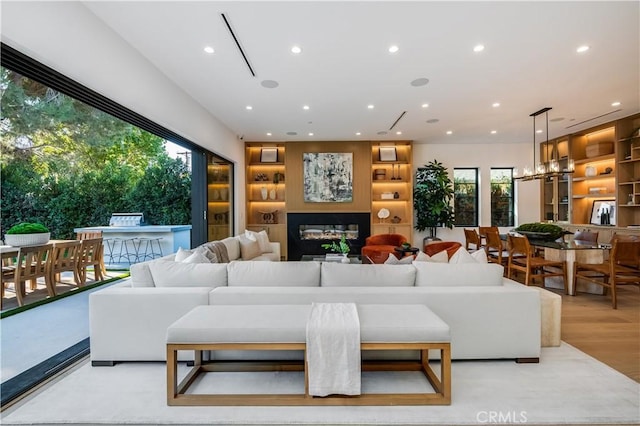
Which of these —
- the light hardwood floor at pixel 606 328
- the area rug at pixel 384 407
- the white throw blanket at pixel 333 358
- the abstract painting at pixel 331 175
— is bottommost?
the light hardwood floor at pixel 606 328

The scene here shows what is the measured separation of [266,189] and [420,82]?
4.94m

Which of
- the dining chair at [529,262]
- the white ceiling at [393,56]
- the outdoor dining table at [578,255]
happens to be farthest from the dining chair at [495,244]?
the white ceiling at [393,56]

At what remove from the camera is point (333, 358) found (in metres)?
1.92

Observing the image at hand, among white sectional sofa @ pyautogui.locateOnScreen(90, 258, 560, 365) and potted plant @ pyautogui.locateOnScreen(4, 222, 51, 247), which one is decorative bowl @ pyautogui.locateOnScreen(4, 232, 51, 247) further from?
white sectional sofa @ pyautogui.locateOnScreen(90, 258, 560, 365)

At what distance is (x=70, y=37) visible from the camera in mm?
2502

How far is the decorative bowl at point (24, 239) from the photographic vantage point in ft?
14.2

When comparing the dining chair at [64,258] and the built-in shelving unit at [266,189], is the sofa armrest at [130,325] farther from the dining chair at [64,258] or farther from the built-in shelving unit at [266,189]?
the built-in shelving unit at [266,189]

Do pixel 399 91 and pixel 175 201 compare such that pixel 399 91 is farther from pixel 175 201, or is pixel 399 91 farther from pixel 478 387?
pixel 175 201

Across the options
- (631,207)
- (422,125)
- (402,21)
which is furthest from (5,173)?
(631,207)

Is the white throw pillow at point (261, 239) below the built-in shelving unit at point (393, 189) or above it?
below

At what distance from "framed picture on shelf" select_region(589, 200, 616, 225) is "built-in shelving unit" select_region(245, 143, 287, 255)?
707 centimetres

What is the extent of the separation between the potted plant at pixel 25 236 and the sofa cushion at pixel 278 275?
3689 millimetres

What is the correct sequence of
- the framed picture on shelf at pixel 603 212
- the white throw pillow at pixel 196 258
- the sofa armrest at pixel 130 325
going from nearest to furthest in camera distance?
Answer: 1. the sofa armrest at pixel 130 325
2. the white throw pillow at pixel 196 258
3. the framed picture on shelf at pixel 603 212

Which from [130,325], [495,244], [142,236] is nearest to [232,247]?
[130,325]
